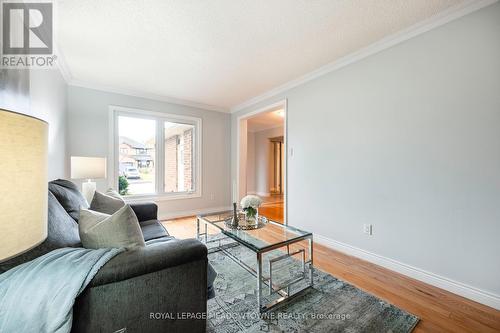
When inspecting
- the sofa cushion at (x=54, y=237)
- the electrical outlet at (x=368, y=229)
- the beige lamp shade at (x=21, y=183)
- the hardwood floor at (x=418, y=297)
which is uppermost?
the beige lamp shade at (x=21, y=183)

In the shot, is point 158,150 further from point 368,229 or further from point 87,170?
point 368,229

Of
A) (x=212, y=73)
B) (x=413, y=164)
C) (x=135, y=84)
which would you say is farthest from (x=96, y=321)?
(x=135, y=84)

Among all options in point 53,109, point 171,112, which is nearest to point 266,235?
→ point 53,109

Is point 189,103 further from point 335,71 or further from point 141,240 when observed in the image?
point 141,240

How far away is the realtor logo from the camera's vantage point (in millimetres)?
1396

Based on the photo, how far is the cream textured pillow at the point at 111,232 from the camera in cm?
105

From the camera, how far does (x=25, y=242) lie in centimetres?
52

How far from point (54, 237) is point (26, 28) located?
185cm

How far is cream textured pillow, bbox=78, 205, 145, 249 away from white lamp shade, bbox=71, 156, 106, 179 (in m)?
2.00

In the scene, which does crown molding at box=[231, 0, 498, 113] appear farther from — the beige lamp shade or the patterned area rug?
the beige lamp shade

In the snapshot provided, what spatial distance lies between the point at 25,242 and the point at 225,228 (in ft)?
5.28

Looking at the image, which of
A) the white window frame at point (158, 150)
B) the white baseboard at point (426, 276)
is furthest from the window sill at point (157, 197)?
the white baseboard at point (426, 276)

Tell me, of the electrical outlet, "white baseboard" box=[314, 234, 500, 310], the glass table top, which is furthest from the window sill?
the electrical outlet

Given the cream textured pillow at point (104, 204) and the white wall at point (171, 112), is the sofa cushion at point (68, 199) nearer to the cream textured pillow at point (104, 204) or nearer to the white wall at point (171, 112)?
the cream textured pillow at point (104, 204)
